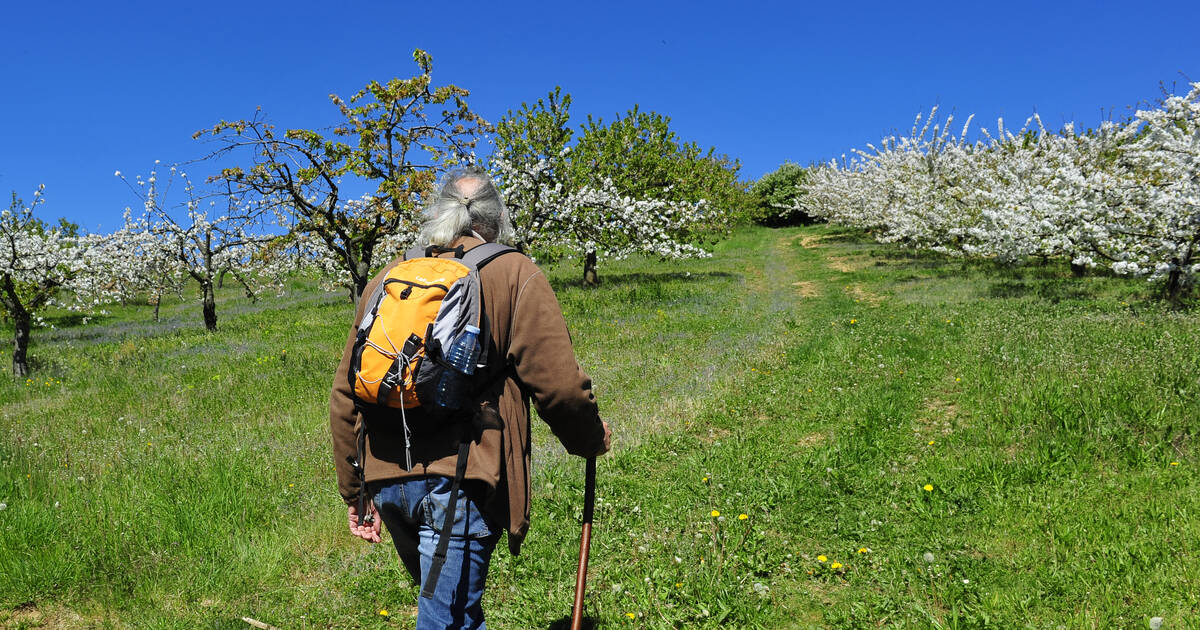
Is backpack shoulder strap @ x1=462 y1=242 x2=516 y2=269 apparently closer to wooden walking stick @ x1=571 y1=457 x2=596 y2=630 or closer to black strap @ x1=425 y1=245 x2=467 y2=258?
black strap @ x1=425 y1=245 x2=467 y2=258

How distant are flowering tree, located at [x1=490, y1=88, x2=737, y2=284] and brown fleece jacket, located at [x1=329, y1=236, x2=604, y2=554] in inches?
478

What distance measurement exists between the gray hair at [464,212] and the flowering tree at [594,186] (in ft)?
38.7

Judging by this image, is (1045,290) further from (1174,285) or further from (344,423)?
(344,423)

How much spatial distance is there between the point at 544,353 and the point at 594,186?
19165mm

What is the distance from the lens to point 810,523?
5215mm

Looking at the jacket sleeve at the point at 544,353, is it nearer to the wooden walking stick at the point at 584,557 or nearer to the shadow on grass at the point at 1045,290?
the wooden walking stick at the point at 584,557

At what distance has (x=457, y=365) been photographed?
236 cm

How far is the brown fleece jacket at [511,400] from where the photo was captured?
2484 millimetres

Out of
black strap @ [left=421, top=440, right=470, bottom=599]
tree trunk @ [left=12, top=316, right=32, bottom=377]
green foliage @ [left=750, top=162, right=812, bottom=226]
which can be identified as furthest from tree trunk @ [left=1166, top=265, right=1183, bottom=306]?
green foliage @ [left=750, top=162, right=812, bottom=226]

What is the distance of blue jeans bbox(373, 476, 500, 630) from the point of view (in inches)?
98.0

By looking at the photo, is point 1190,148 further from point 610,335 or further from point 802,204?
point 802,204

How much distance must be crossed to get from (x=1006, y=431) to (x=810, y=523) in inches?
104

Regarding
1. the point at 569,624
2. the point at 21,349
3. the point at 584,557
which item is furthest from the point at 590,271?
the point at 584,557

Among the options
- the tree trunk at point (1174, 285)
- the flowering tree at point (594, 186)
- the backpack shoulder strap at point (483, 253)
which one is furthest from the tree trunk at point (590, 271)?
the backpack shoulder strap at point (483, 253)
